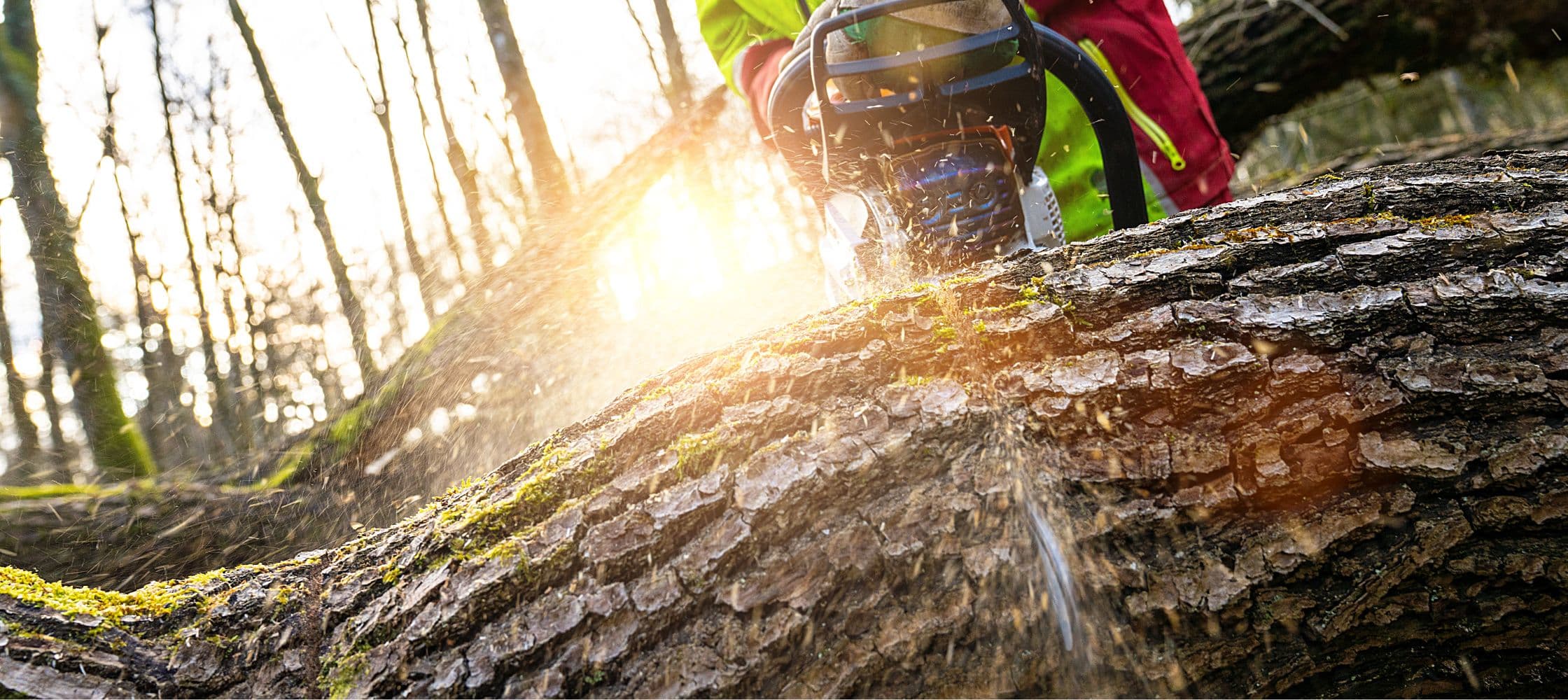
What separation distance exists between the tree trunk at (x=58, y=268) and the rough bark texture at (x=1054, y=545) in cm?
505

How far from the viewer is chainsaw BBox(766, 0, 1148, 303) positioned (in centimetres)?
191

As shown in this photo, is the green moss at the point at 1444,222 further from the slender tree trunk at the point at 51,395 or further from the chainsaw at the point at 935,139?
the slender tree trunk at the point at 51,395

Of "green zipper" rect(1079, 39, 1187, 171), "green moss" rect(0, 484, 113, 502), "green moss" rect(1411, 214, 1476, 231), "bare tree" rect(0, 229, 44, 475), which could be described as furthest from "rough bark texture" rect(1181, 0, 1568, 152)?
"bare tree" rect(0, 229, 44, 475)

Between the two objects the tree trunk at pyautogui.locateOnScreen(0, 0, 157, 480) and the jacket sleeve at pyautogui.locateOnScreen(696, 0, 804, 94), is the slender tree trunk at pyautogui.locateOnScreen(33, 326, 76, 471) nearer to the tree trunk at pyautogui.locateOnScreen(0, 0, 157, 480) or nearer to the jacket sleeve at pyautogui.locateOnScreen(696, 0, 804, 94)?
the tree trunk at pyautogui.locateOnScreen(0, 0, 157, 480)

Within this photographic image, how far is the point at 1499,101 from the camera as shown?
15477 mm

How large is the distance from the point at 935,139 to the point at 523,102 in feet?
22.9

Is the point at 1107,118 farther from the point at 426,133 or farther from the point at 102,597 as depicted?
the point at 426,133

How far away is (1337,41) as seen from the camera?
145 inches

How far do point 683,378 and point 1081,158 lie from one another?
211 centimetres

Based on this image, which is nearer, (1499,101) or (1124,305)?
(1124,305)

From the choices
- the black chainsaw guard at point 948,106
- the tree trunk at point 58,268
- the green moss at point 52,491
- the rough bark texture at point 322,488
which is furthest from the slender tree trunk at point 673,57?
Result: the black chainsaw guard at point 948,106

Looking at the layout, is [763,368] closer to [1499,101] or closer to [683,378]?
[683,378]

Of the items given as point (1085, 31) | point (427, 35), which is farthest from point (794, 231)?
point (1085, 31)

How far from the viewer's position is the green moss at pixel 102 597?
3.67 feet
